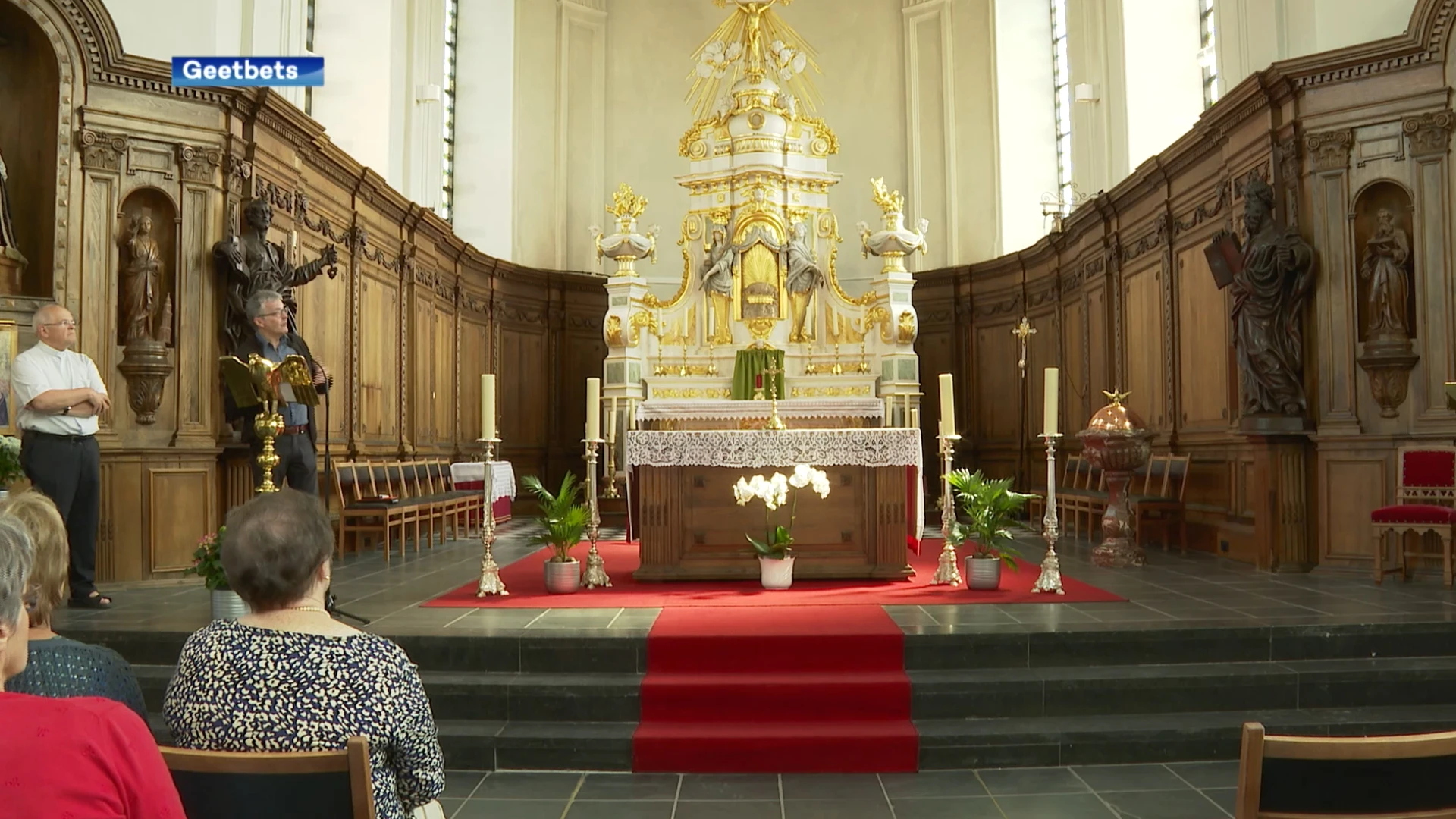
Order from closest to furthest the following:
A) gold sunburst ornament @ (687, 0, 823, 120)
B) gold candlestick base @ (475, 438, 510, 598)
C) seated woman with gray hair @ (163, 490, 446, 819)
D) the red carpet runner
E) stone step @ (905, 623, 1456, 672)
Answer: seated woman with gray hair @ (163, 490, 446, 819) < the red carpet runner < stone step @ (905, 623, 1456, 672) < gold candlestick base @ (475, 438, 510, 598) < gold sunburst ornament @ (687, 0, 823, 120)

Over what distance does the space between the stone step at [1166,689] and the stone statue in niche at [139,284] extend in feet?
18.7

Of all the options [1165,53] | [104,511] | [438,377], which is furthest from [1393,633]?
[438,377]

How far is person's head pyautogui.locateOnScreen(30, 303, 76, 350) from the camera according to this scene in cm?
597

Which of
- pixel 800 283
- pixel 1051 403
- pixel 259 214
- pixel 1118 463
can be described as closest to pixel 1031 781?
pixel 1051 403

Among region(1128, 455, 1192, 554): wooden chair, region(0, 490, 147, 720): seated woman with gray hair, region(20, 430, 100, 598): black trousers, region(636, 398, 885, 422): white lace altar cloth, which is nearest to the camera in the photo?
region(0, 490, 147, 720): seated woman with gray hair

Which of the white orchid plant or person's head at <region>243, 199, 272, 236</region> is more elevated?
person's head at <region>243, 199, 272, 236</region>

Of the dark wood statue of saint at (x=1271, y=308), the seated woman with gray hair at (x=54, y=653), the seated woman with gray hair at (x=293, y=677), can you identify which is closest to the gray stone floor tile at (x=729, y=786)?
the seated woman with gray hair at (x=293, y=677)

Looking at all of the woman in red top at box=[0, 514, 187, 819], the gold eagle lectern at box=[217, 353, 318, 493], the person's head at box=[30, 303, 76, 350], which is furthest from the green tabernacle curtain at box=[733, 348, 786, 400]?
the woman in red top at box=[0, 514, 187, 819]

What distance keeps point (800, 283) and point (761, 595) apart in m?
7.51

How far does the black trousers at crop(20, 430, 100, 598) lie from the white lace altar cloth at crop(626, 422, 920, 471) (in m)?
3.19

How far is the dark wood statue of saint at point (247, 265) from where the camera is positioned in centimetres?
780

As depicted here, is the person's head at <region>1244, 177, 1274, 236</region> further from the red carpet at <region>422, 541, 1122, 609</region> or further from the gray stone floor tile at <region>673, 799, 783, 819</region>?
the gray stone floor tile at <region>673, 799, 783, 819</region>

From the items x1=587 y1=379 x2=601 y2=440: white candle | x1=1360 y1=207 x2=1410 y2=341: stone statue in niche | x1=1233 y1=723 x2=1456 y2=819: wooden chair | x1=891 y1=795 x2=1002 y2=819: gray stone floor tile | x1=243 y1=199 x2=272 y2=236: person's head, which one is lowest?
x1=891 y1=795 x2=1002 y2=819: gray stone floor tile

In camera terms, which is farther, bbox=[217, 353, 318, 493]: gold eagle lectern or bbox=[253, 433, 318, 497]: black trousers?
bbox=[253, 433, 318, 497]: black trousers
